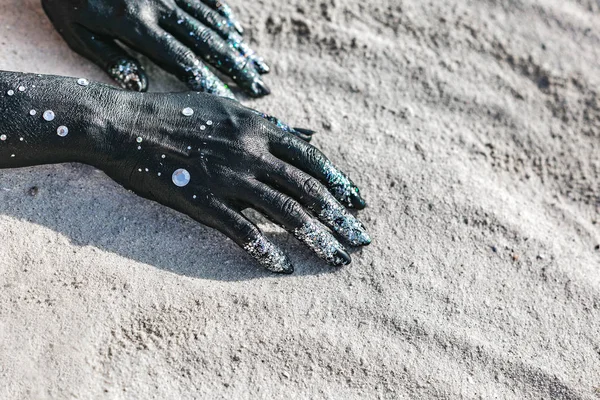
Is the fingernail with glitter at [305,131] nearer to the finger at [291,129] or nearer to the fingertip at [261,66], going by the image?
the finger at [291,129]

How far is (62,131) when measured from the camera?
205cm

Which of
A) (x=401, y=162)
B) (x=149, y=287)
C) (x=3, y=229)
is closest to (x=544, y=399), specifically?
(x=401, y=162)

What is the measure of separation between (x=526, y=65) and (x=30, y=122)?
2067 millimetres

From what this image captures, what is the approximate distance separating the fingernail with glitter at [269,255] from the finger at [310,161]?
0.29 metres

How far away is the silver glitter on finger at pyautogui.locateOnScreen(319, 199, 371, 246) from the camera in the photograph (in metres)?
2.04

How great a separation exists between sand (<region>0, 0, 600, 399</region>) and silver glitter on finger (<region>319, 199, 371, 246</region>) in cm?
8

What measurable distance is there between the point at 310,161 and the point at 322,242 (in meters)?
0.29

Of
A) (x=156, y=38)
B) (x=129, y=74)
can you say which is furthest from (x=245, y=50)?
(x=129, y=74)

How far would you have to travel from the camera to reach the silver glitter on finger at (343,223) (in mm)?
2045

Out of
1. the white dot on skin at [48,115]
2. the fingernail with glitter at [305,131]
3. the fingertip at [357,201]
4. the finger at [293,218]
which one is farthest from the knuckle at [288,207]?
the white dot on skin at [48,115]

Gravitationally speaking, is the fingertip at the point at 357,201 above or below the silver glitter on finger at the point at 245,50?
below

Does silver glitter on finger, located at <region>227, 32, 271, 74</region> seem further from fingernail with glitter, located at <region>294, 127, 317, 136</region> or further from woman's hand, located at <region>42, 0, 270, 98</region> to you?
fingernail with glitter, located at <region>294, 127, 317, 136</region>

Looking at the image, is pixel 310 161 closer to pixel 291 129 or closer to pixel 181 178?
pixel 291 129

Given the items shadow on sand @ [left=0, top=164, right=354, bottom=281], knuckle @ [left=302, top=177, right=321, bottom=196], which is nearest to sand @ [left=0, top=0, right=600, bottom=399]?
shadow on sand @ [left=0, top=164, right=354, bottom=281]
